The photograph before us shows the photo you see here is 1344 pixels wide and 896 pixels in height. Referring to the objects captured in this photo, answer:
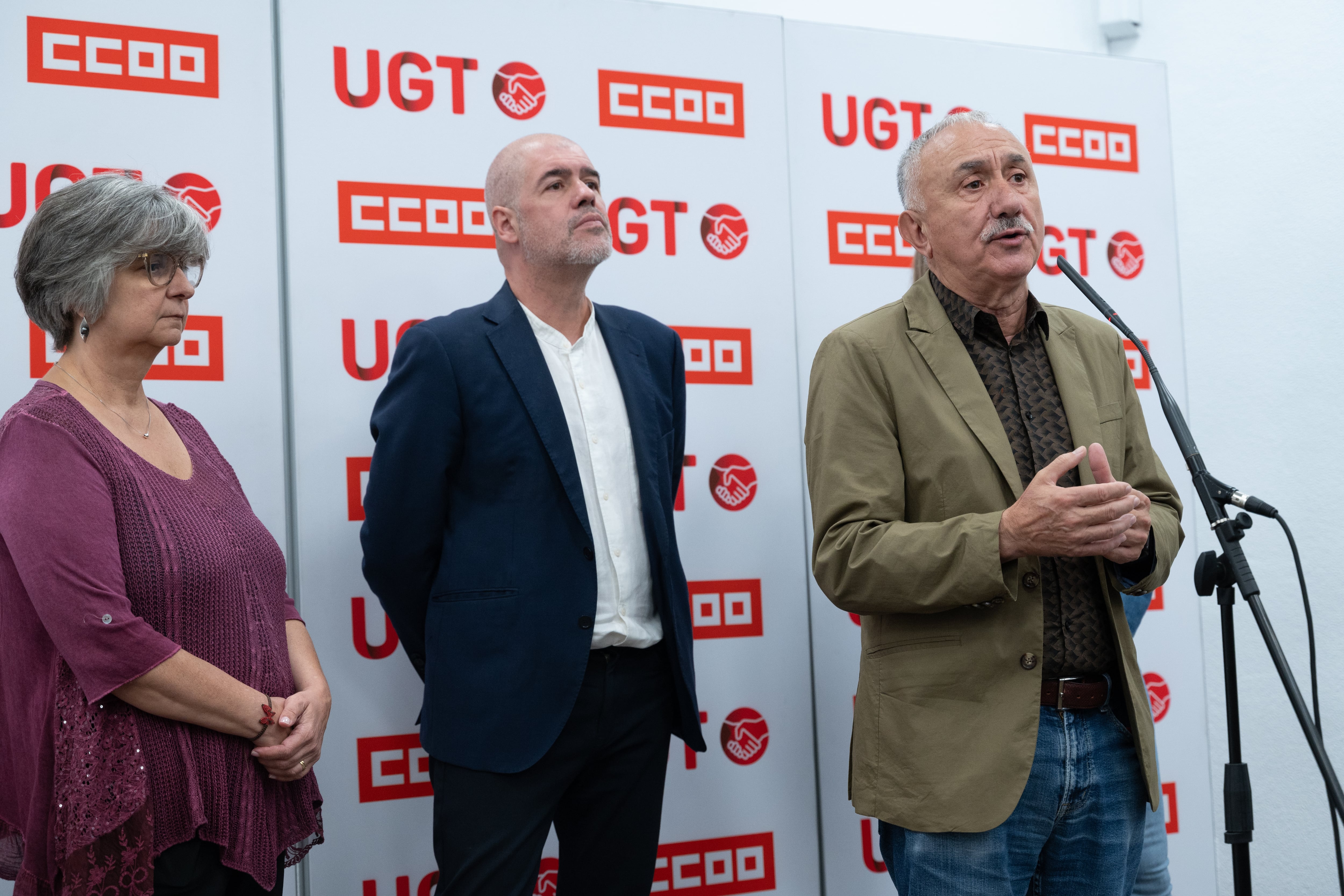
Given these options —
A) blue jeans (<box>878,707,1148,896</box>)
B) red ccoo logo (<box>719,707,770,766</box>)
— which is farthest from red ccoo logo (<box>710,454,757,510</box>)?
blue jeans (<box>878,707,1148,896</box>)

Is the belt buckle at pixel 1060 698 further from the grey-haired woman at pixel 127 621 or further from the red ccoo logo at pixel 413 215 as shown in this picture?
the red ccoo logo at pixel 413 215

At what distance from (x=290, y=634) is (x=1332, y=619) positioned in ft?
10.1

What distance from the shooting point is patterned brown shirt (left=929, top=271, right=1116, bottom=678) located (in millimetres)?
1628

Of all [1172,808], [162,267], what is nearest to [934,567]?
[162,267]

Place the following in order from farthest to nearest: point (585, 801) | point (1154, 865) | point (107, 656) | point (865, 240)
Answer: point (865, 240)
point (585, 801)
point (1154, 865)
point (107, 656)

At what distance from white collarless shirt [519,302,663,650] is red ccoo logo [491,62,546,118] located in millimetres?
647

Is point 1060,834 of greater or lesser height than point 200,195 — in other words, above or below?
below

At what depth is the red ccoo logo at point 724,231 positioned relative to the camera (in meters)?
2.59

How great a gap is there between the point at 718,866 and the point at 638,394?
1.18 m

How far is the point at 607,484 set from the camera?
1.95 metres

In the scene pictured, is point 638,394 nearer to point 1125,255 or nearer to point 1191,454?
point 1191,454

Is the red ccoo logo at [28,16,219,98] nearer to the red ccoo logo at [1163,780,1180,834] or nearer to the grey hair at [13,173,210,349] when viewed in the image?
the grey hair at [13,173,210,349]

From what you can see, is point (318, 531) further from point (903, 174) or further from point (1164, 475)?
point (1164, 475)

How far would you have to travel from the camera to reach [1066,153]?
9.75 feet
